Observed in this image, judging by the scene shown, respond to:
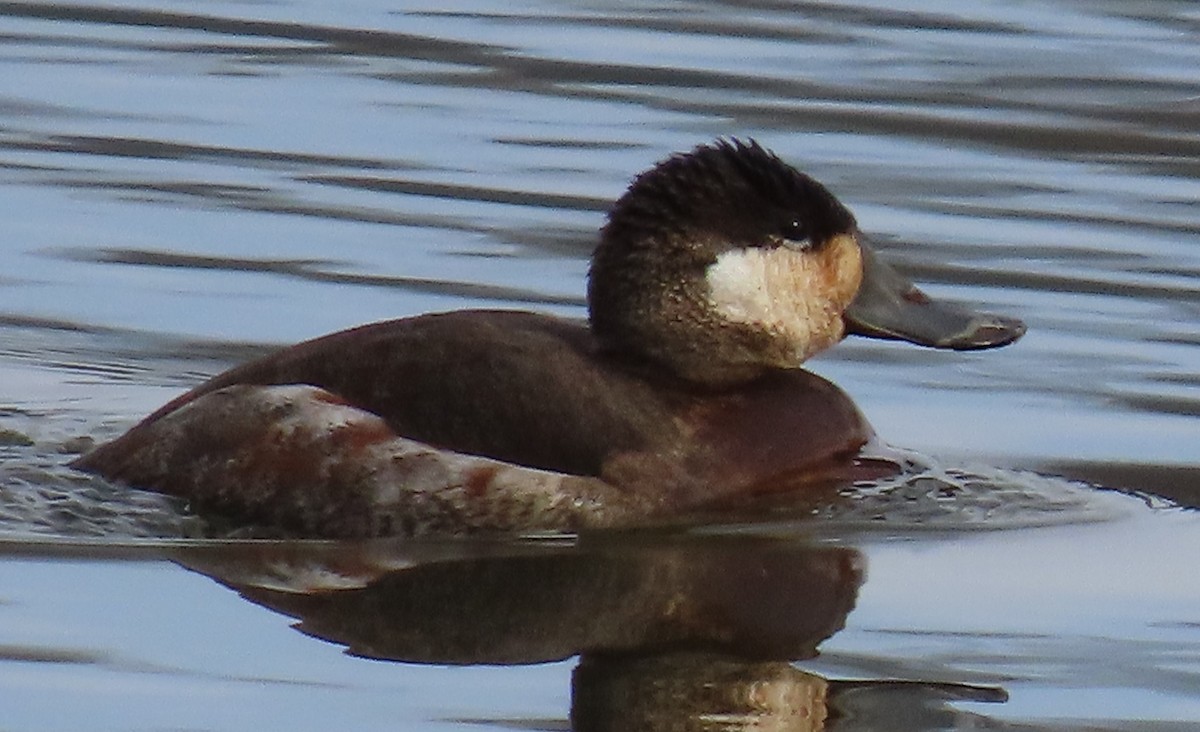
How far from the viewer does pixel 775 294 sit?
6.56 meters

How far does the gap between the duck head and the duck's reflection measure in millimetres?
450

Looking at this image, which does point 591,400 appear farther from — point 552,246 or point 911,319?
point 552,246

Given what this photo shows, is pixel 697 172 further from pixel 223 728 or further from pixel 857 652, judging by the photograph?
pixel 223 728

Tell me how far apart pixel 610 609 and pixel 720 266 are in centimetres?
104

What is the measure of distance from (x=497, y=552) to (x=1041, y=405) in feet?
6.05

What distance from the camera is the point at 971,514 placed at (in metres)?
6.53

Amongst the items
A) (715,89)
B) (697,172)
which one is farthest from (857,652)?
(715,89)

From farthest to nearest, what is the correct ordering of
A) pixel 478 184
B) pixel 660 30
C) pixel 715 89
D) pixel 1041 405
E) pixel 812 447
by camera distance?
pixel 660 30 < pixel 715 89 < pixel 478 184 < pixel 1041 405 < pixel 812 447

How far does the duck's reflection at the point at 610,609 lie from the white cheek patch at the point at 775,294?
518 millimetres

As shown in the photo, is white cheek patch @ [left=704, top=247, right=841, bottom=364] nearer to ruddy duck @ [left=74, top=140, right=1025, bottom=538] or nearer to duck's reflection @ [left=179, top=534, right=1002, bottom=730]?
ruddy duck @ [left=74, top=140, right=1025, bottom=538]

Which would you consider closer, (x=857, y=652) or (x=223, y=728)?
(x=223, y=728)

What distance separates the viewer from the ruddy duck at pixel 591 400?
6.23m

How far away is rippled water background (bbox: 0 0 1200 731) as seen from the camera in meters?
5.24

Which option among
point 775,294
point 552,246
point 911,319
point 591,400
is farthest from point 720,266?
point 552,246
